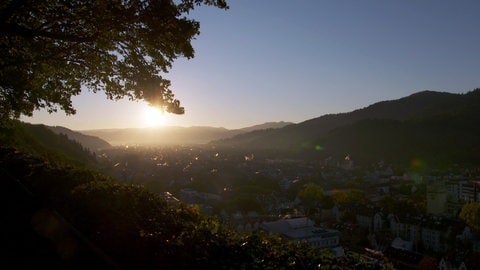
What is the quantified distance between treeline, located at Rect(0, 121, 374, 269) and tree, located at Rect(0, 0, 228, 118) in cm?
297

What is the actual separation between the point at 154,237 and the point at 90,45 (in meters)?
6.04

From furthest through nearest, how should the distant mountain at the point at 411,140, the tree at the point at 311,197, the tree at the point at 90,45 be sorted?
1. the distant mountain at the point at 411,140
2. the tree at the point at 311,197
3. the tree at the point at 90,45

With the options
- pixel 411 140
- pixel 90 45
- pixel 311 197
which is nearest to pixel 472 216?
pixel 311 197

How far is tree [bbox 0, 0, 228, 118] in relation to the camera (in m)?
7.67

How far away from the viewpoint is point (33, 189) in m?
8.45

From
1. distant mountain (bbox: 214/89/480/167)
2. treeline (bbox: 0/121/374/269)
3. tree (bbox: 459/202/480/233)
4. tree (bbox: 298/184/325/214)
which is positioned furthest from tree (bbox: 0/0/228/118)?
distant mountain (bbox: 214/89/480/167)

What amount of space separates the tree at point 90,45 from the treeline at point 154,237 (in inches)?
117

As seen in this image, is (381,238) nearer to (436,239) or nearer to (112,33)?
(436,239)

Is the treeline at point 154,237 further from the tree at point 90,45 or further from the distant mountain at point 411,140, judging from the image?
the distant mountain at point 411,140

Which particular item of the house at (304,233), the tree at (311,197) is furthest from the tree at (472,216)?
the tree at (311,197)

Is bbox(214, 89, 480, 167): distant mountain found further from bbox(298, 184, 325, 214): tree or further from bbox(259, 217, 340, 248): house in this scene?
bbox(259, 217, 340, 248): house

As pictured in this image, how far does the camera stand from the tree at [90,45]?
7668 mm

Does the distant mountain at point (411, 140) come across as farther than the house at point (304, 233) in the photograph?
Yes

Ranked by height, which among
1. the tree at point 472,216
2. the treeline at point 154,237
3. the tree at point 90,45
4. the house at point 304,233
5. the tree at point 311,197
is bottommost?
the tree at point 311,197
